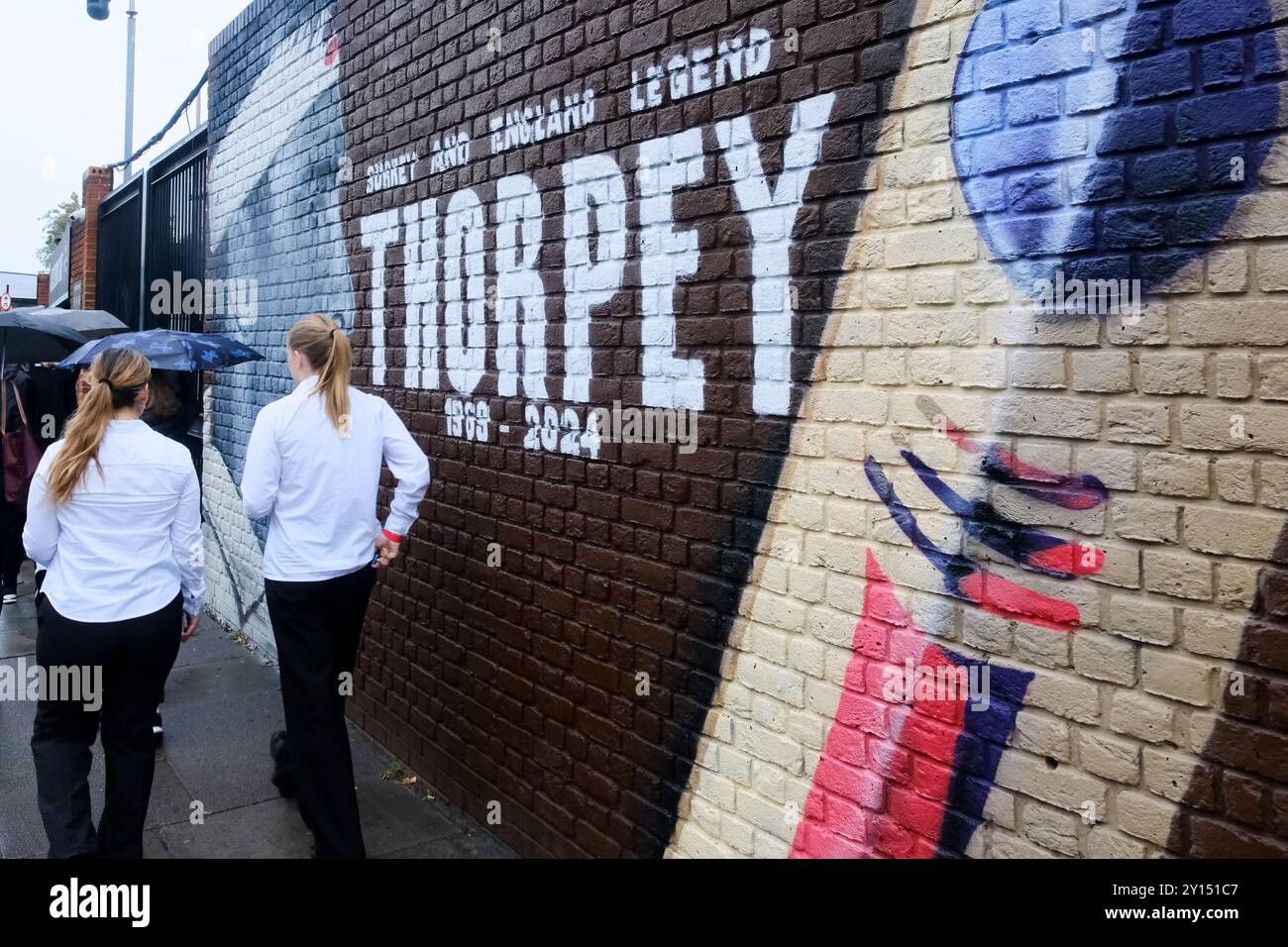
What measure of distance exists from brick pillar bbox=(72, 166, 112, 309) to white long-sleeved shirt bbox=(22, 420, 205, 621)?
11.8 metres

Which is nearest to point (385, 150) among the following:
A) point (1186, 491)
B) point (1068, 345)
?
point (1068, 345)

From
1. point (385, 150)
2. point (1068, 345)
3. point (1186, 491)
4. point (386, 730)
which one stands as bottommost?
point (386, 730)

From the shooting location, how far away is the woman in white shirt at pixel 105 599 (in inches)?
142

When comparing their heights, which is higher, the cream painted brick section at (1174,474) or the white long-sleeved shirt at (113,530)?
the cream painted brick section at (1174,474)

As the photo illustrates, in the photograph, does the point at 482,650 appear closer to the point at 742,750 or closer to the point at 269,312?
the point at 742,750

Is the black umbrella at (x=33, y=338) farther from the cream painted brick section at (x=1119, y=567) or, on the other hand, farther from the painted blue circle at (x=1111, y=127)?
the cream painted brick section at (x=1119, y=567)

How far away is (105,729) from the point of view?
3695 millimetres

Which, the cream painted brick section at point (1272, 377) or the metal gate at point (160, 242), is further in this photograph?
the metal gate at point (160, 242)

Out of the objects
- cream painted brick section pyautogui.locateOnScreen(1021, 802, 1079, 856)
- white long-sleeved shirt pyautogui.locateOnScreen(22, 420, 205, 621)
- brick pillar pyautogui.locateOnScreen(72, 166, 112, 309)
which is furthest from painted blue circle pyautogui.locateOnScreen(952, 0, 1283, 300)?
brick pillar pyautogui.locateOnScreen(72, 166, 112, 309)

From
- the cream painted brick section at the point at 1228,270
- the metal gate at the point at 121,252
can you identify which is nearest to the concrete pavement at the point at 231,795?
the cream painted brick section at the point at 1228,270

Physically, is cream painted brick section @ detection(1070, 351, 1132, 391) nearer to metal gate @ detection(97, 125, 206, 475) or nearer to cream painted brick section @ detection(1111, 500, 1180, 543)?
cream painted brick section @ detection(1111, 500, 1180, 543)

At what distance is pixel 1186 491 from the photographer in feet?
6.92

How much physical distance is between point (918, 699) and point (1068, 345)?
3.18ft

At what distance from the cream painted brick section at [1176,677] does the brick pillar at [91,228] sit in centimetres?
1473
